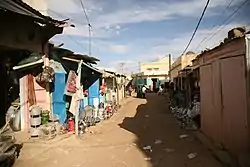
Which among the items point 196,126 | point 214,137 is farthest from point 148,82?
point 214,137

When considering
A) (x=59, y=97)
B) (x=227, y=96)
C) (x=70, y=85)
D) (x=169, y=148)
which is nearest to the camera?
(x=227, y=96)

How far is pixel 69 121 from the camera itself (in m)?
12.1

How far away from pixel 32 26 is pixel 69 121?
12.3 ft

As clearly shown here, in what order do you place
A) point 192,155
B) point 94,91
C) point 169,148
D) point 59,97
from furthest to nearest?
point 94,91, point 59,97, point 169,148, point 192,155

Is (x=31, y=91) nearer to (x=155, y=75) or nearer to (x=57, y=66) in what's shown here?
(x=57, y=66)

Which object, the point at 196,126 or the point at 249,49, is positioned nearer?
the point at 249,49

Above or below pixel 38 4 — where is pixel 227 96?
below

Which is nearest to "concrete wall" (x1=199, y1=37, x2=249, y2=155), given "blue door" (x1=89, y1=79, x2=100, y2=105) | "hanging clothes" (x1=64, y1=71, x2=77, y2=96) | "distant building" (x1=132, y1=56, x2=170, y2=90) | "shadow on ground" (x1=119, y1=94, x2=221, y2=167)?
"shadow on ground" (x1=119, y1=94, x2=221, y2=167)

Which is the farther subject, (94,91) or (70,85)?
(94,91)

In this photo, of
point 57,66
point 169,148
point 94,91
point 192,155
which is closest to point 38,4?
point 57,66

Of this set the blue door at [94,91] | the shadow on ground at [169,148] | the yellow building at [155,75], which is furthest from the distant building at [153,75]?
the shadow on ground at [169,148]

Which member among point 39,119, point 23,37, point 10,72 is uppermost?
point 23,37

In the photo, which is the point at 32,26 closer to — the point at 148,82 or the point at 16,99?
the point at 16,99

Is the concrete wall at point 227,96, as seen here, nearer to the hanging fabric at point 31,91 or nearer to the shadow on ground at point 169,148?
the shadow on ground at point 169,148
